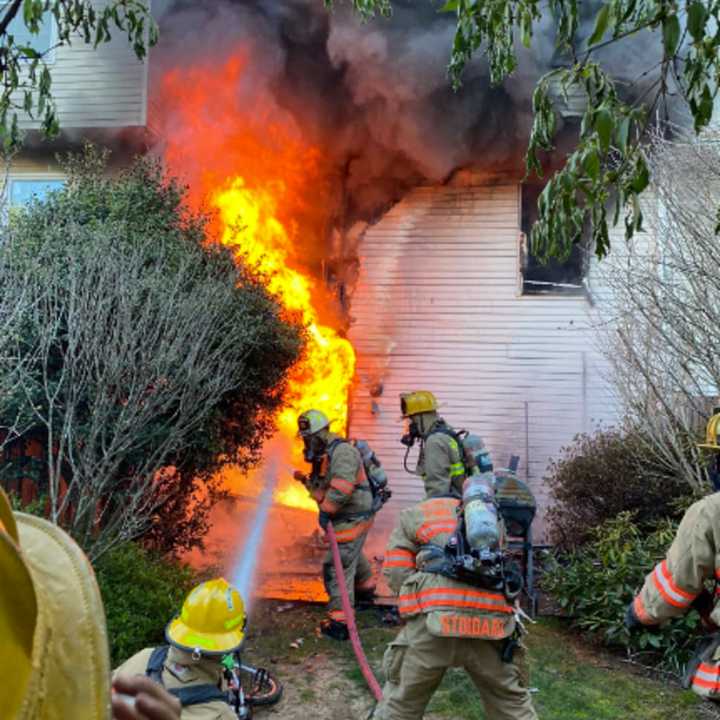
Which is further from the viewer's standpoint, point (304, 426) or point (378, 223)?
point (378, 223)

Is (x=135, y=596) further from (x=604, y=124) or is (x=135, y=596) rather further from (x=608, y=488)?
(x=608, y=488)

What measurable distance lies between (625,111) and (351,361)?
7.48 m

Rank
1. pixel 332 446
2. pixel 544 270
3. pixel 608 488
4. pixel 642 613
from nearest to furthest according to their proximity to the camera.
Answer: pixel 642 613, pixel 332 446, pixel 608 488, pixel 544 270

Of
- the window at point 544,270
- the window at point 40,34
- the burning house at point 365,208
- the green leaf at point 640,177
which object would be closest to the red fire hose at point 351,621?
the burning house at point 365,208

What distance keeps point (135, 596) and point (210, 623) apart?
2091 mm

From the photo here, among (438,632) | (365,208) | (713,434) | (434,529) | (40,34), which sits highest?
(40,34)

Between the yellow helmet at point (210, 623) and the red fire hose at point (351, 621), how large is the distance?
168cm

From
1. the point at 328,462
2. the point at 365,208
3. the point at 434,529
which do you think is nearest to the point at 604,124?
the point at 434,529

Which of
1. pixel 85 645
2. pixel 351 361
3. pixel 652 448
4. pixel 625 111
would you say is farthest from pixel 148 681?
pixel 351 361

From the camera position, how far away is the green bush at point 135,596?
4.36 metres

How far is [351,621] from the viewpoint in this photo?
5520mm

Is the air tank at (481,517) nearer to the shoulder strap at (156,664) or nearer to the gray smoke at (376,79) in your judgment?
the shoulder strap at (156,664)

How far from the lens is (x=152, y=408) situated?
5406 millimetres

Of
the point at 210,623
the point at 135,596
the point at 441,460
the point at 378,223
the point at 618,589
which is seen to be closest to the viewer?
the point at 210,623
